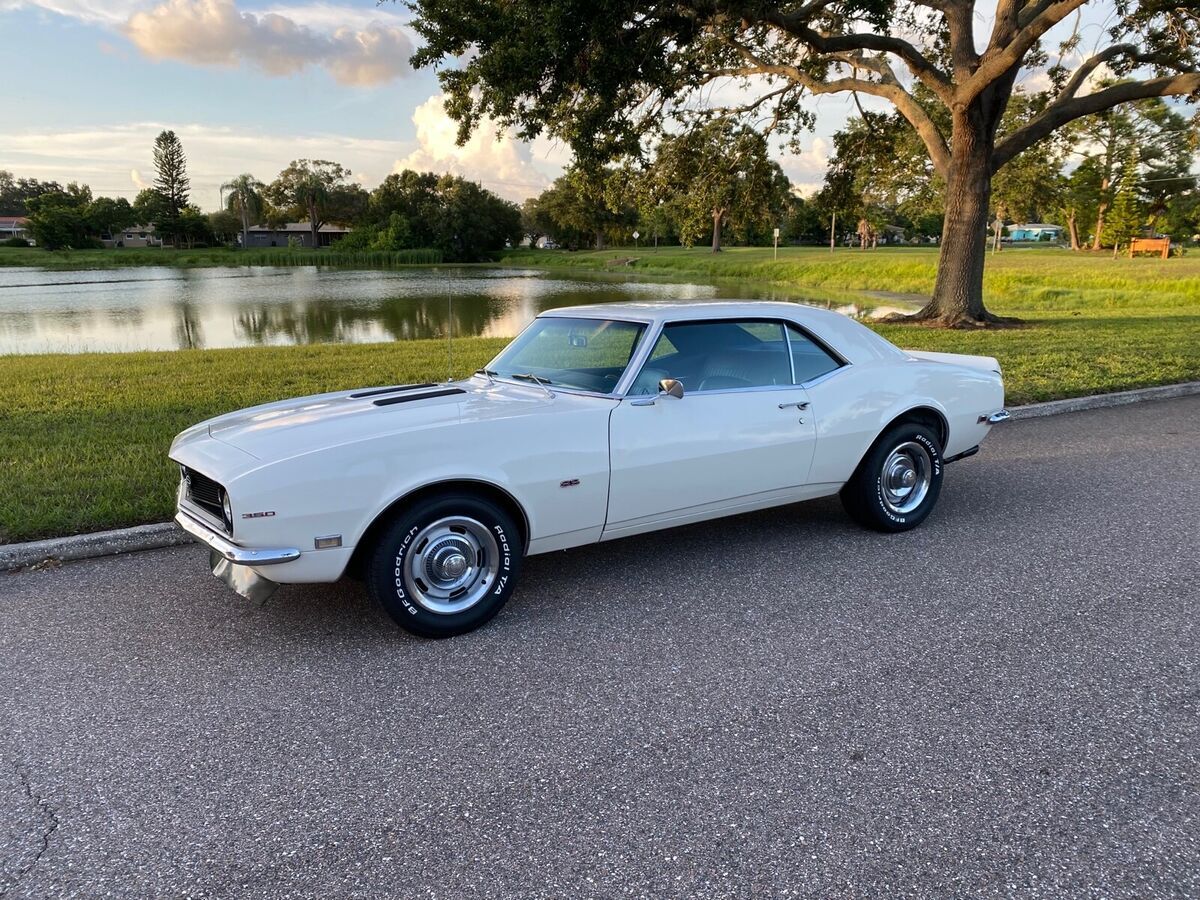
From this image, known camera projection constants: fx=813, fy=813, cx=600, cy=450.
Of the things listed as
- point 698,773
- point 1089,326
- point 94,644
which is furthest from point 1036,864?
point 1089,326

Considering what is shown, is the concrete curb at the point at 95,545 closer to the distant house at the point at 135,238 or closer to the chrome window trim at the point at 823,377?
the chrome window trim at the point at 823,377

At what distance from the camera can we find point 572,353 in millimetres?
4652

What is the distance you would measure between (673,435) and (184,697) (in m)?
2.48

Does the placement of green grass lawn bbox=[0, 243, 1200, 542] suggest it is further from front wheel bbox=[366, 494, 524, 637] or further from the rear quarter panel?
the rear quarter panel

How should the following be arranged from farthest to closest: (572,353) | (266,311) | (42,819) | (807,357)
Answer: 1. (266,311)
2. (807,357)
3. (572,353)
4. (42,819)

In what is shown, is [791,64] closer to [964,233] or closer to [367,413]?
[964,233]

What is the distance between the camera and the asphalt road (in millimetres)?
2314

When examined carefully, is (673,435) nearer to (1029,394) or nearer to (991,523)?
(991,523)

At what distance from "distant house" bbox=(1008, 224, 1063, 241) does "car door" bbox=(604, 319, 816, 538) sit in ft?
477

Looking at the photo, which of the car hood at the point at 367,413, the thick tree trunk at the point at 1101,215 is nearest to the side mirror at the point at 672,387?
the car hood at the point at 367,413

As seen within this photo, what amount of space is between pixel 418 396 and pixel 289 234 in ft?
452

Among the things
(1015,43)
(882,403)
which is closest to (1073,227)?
(1015,43)

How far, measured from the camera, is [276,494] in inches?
130

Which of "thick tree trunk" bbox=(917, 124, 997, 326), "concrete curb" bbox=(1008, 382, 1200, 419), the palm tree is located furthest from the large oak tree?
the palm tree
